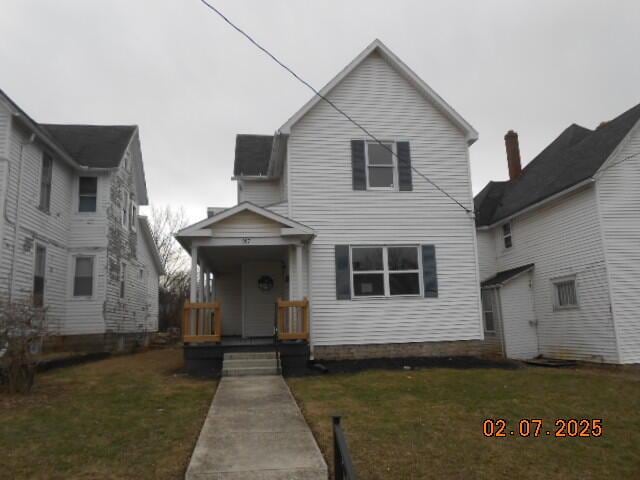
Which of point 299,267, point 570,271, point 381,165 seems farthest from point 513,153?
point 299,267

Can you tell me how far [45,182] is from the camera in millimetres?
15117

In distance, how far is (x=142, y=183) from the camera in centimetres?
2281

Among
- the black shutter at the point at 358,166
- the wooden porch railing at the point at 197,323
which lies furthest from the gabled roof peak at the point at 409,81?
the wooden porch railing at the point at 197,323

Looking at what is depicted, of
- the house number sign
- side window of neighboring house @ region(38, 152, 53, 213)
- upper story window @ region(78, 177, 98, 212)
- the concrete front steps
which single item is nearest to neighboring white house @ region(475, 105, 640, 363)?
the house number sign

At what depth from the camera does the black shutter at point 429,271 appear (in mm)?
13227

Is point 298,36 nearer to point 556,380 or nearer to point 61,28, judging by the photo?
point 61,28

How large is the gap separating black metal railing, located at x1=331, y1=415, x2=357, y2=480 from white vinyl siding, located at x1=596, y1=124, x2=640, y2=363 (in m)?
12.0

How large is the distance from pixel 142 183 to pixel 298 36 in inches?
614

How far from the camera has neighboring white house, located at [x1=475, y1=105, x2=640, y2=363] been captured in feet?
44.2

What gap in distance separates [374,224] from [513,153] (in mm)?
11256

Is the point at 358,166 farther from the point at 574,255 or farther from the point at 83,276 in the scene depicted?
the point at 83,276

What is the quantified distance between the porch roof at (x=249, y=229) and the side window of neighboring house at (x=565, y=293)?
8.27 meters

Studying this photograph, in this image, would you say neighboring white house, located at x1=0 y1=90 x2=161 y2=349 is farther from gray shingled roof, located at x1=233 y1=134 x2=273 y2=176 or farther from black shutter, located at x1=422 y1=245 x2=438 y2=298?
black shutter, located at x1=422 y1=245 x2=438 y2=298
